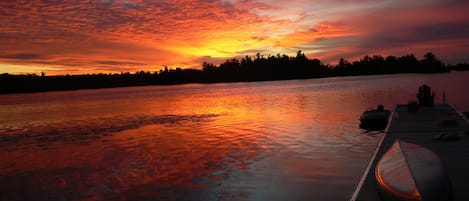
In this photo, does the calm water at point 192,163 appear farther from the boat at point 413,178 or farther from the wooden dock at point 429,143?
the boat at point 413,178

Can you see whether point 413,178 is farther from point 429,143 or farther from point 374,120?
point 374,120

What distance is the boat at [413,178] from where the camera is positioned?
827 cm

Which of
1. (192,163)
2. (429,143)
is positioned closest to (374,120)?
(429,143)

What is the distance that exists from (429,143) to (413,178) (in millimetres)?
7826

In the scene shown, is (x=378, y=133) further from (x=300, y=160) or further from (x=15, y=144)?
(x=15, y=144)

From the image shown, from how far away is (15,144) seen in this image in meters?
26.2

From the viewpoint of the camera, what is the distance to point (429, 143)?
1555 cm

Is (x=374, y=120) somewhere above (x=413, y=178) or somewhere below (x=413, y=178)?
below

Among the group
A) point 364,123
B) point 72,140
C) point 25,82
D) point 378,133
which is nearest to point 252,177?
point 378,133

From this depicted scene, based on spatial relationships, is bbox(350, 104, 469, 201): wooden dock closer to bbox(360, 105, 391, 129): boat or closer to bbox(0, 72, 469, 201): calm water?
bbox(360, 105, 391, 129): boat

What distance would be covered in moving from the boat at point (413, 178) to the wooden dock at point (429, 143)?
1.68ft

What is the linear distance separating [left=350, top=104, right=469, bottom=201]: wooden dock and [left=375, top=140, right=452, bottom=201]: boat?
512 mm

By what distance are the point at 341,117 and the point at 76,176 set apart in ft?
78.1

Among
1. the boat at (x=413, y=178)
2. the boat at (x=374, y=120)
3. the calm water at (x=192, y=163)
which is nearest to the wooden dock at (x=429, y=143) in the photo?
the boat at (x=413, y=178)
